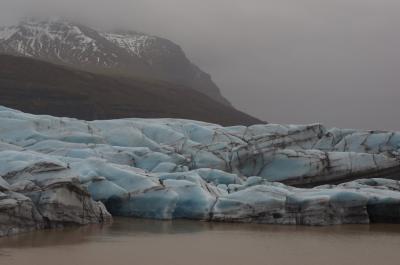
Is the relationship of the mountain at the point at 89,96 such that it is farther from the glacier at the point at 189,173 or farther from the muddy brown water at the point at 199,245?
the muddy brown water at the point at 199,245

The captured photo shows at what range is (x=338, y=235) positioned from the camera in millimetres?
17750

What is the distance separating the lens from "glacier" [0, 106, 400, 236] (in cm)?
1775

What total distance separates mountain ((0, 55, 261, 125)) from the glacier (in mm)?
70099

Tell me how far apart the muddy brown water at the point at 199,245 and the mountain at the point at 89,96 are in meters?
85.9

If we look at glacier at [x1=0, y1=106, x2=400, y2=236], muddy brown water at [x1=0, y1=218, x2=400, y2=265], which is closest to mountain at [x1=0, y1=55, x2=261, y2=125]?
glacier at [x1=0, y1=106, x2=400, y2=236]

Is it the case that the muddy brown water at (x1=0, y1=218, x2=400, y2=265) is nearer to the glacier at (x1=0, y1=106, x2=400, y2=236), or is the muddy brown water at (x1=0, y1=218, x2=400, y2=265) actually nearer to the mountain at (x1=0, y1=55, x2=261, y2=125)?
the glacier at (x1=0, y1=106, x2=400, y2=236)

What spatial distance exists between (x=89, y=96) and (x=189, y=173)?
286 ft

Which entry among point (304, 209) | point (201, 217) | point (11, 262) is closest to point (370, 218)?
A: point (304, 209)

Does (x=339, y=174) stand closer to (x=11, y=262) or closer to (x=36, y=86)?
(x=11, y=262)

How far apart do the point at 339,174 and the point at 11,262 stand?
21813 millimetres

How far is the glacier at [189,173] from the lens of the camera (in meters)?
17.8

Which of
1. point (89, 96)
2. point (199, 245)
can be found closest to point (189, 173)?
point (199, 245)

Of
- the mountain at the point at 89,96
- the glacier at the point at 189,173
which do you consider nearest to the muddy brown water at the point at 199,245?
the glacier at the point at 189,173

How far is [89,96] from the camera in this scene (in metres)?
109
